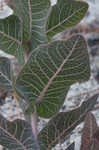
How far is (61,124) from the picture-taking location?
38 cm

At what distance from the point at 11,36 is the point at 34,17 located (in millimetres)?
47

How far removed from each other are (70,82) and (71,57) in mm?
42

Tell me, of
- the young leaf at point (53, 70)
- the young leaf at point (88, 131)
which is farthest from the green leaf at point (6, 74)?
the young leaf at point (88, 131)

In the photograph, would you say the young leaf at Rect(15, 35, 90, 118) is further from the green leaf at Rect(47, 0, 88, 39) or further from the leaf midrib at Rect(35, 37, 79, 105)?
the green leaf at Rect(47, 0, 88, 39)

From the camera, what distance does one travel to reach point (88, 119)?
1.36ft

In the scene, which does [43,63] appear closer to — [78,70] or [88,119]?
[78,70]

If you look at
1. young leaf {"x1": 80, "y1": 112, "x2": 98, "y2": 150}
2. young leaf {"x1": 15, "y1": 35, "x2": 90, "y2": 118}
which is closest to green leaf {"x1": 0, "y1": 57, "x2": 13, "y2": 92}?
young leaf {"x1": 15, "y1": 35, "x2": 90, "y2": 118}

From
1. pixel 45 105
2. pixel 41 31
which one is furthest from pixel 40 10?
pixel 45 105

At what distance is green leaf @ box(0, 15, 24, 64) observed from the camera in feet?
1.26

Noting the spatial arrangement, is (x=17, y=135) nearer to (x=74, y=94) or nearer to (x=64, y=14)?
(x=64, y=14)

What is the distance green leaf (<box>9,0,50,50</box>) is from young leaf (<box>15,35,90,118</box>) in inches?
3.1

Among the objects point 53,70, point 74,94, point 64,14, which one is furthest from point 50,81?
point 74,94

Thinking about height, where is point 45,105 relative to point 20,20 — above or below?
below

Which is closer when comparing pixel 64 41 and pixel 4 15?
pixel 64 41
